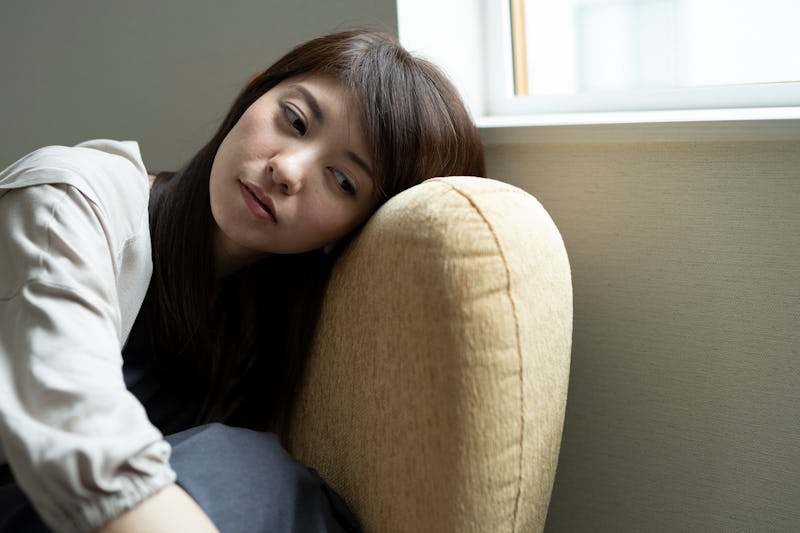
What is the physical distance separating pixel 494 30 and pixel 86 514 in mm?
1149

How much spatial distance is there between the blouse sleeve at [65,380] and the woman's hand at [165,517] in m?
0.01

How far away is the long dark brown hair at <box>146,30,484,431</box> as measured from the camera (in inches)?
46.2

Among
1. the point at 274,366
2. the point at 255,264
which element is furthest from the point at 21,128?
the point at 274,366

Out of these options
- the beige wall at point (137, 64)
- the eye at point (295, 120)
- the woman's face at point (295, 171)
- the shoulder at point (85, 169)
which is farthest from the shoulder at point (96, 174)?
the beige wall at point (137, 64)

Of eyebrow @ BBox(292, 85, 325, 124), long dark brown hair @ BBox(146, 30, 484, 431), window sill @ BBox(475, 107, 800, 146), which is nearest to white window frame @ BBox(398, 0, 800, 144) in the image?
window sill @ BBox(475, 107, 800, 146)

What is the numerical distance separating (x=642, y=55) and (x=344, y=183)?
633 mm

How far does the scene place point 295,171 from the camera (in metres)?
1.12

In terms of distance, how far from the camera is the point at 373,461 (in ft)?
3.22

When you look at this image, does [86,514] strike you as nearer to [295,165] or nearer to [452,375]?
[452,375]

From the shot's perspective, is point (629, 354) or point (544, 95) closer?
point (629, 354)

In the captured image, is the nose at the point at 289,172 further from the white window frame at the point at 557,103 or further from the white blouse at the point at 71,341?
the white window frame at the point at 557,103

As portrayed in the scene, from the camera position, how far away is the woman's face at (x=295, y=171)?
1143 millimetres

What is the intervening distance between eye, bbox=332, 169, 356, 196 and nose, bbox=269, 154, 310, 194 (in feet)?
0.15

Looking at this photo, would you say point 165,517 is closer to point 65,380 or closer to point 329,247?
point 65,380
